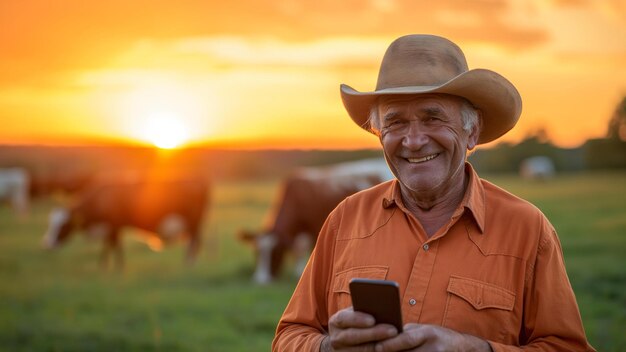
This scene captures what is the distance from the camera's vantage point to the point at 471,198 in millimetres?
2750

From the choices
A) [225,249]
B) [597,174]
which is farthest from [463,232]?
[597,174]

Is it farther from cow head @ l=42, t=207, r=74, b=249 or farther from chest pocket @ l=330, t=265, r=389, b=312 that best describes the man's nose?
cow head @ l=42, t=207, r=74, b=249

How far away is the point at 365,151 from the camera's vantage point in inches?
1689

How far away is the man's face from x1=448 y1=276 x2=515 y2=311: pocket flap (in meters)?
0.38

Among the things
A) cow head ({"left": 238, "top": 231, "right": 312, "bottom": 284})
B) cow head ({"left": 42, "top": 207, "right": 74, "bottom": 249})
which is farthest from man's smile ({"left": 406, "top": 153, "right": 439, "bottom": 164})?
cow head ({"left": 42, "top": 207, "right": 74, "bottom": 249})

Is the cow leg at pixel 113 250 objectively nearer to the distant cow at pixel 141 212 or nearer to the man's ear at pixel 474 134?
the distant cow at pixel 141 212

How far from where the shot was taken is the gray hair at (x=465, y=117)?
2.84 metres

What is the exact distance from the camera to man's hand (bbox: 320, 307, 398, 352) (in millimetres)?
2420

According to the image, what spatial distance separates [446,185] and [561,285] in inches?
21.2

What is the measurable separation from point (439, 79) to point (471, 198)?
0.44m

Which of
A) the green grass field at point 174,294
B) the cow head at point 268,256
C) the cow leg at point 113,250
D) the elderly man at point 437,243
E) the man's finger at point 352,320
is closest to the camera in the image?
the man's finger at point 352,320

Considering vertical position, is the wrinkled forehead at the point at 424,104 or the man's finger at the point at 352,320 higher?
the wrinkled forehead at the point at 424,104

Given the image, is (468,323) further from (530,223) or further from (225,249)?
(225,249)

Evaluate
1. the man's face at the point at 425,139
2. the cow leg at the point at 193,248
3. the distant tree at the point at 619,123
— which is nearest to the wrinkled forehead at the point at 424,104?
the man's face at the point at 425,139
